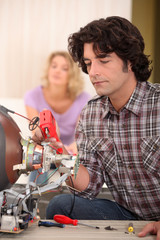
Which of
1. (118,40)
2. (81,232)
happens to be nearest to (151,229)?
(81,232)

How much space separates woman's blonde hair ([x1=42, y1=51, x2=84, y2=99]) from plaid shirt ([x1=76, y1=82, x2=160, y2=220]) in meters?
1.34

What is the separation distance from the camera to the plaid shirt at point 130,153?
137 cm

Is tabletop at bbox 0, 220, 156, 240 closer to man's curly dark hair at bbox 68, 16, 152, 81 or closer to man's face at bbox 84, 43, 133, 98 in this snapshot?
man's face at bbox 84, 43, 133, 98

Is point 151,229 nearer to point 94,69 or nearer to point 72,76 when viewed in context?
point 94,69

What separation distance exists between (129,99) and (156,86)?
15 centimetres

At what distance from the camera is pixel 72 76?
2.81 metres

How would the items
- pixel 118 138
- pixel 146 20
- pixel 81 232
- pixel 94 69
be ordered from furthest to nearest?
pixel 146 20
pixel 118 138
pixel 94 69
pixel 81 232

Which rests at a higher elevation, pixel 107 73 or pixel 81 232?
pixel 107 73

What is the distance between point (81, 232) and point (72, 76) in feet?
6.47

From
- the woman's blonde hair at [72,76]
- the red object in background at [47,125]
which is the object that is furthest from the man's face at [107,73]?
the woman's blonde hair at [72,76]

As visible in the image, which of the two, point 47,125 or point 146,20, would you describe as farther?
point 146,20

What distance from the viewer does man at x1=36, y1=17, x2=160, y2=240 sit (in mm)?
1362

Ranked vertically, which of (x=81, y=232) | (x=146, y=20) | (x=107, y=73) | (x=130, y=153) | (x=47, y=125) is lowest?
(x=81, y=232)

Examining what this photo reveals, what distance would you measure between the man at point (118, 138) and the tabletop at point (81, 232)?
312mm
